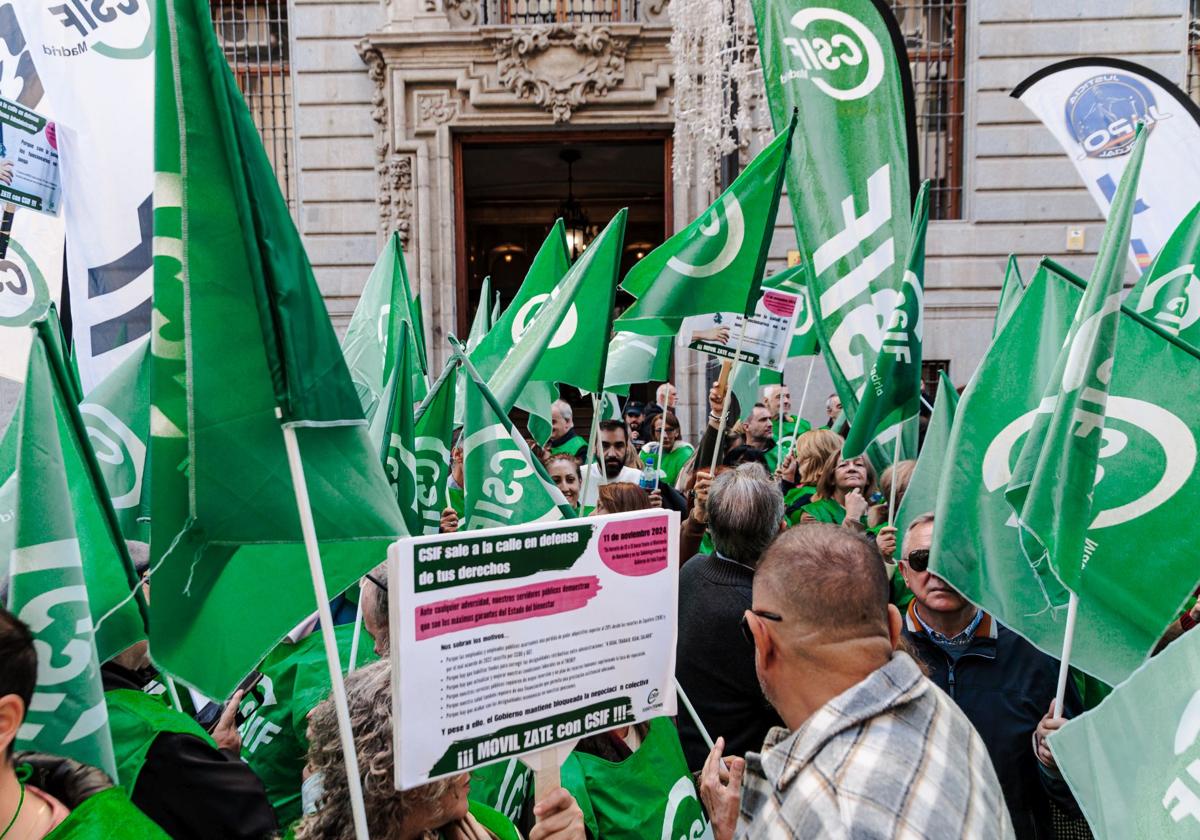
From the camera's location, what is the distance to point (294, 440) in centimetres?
189

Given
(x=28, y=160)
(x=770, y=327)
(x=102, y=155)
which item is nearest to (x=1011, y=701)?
(x=770, y=327)

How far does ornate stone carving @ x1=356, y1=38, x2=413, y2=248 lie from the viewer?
11906 millimetres

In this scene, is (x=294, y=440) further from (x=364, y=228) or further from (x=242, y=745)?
(x=364, y=228)

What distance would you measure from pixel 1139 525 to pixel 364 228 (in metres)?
10.8

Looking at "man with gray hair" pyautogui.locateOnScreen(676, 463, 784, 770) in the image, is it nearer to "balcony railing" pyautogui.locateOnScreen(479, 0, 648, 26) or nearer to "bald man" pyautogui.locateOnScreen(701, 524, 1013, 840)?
"bald man" pyautogui.locateOnScreen(701, 524, 1013, 840)

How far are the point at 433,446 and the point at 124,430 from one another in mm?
1268

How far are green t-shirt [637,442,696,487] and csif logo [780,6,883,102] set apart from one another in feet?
11.6

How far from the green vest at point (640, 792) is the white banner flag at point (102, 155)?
2.30 meters

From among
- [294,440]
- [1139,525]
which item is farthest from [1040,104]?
[294,440]

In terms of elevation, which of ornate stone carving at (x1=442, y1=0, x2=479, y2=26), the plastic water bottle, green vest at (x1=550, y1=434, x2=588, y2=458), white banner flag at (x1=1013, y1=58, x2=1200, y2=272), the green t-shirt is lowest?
the green t-shirt

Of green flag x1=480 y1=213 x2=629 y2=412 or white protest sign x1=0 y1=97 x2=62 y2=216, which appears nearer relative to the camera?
white protest sign x1=0 y1=97 x2=62 y2=216

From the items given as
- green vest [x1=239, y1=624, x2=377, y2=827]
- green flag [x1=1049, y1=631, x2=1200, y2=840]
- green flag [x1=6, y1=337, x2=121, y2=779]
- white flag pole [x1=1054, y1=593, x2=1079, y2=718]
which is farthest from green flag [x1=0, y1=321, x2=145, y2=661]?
white flag pole [x1=1054, y1=593, x2=1079, y2=718]

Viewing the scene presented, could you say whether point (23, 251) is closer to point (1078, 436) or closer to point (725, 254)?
point (725, 254)

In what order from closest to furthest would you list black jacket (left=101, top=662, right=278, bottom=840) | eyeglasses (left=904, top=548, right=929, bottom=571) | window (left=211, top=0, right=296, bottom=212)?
black jacket (left=101, top=662, right=278, bottom=840)
eyeglasses (left=904, top=548, right=929, bottom=571)
window (left=211, top=0, right=296, bottom=212)
